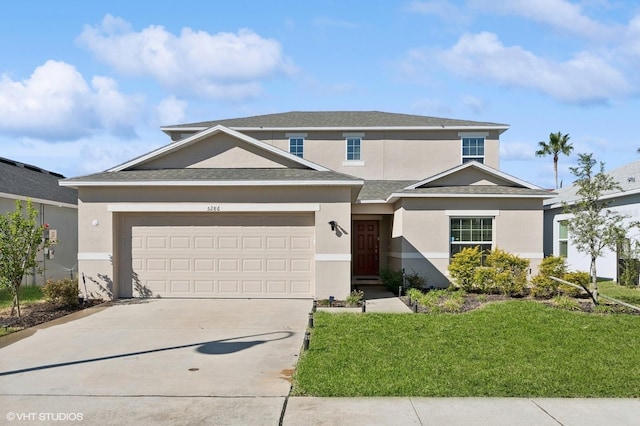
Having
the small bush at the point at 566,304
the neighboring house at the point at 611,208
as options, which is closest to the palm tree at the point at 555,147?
the neighboring house at the point at 611,208

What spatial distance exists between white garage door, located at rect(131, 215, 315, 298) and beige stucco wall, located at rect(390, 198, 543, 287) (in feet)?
13.2

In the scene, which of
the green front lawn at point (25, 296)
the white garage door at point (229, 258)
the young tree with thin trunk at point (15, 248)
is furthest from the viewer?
the white garage door at point (229, 258)

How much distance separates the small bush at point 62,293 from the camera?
44.8 feet

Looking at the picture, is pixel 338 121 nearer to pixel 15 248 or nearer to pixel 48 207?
pixel 48 207

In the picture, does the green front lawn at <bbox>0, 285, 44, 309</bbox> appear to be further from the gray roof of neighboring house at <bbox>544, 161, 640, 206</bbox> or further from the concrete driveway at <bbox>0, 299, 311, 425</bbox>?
the gray roof of neighboring house at <bbox>544, 161, 640, 206</bbox>

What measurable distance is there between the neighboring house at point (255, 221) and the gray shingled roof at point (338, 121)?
5081 millimetres

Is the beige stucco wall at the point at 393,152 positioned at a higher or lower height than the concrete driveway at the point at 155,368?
higher

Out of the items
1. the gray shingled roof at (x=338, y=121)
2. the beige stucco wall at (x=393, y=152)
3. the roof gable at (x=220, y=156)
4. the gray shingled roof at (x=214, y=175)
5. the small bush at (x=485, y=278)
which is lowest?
the small bush at (x=485, y=278)

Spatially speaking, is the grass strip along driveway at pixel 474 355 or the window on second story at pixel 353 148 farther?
the window on second story at pixel 353 148

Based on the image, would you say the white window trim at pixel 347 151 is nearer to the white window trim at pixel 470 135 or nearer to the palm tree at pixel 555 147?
the white window trim at pixel 470 135

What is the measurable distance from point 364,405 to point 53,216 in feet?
61.3

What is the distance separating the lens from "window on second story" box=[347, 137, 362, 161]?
23.0 metres

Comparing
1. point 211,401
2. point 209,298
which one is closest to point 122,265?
point 209,298

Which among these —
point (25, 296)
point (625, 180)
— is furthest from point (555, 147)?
point (25, 296)
